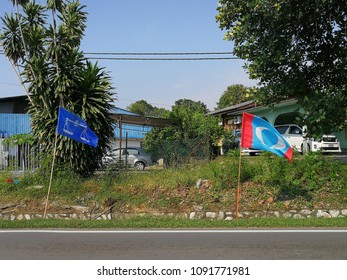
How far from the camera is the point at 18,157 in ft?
47.2

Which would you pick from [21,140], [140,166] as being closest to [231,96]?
[140,166]

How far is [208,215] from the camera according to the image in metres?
11.1

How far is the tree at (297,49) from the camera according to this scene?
31.2 ft

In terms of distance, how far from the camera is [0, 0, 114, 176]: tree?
12.8 m

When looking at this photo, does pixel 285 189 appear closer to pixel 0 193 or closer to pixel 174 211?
pixel 174 211

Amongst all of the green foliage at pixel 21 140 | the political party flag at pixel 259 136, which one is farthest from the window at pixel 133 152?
the political party flag at pixel 259 136

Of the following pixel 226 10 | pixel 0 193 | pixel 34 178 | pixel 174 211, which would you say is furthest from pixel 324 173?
pixel 0 193

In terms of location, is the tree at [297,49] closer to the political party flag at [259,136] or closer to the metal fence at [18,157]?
the political party flag at [259,136]

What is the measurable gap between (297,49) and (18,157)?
10265 millimetres

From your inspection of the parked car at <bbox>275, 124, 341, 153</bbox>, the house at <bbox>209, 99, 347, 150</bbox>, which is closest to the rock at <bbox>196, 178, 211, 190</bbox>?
the house at <bbox>209, 99, 347, 150</bbox>

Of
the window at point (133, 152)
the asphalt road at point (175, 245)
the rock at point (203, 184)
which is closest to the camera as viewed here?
the asphalt road at point (175, 245)

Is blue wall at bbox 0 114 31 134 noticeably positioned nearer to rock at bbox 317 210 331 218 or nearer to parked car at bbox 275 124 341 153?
parked car at bbox 275 124 341 153

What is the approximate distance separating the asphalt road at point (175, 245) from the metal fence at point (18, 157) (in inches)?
205

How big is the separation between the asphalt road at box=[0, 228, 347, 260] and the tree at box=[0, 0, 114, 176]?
4.57 m
